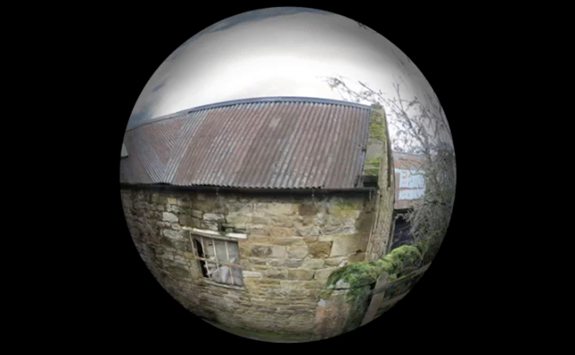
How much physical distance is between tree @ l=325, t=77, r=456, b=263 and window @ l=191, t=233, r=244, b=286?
1.80 metres

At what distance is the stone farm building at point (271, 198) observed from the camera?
4309mm

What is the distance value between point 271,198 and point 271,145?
489 mm

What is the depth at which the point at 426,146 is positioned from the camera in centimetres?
487

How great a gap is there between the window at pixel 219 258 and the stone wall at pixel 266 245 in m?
0.07

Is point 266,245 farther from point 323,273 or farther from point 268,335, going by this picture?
point 268,335

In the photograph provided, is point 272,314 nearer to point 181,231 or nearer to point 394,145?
point 181,231

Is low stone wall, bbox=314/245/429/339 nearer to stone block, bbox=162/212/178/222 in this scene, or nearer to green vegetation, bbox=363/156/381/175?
green vegetation, bbox=363/156/381/175

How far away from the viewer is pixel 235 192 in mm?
4359

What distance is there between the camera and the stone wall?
435 cm

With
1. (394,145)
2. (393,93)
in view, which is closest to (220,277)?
(394,145)

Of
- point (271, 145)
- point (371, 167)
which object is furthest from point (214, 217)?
point (371, 167)

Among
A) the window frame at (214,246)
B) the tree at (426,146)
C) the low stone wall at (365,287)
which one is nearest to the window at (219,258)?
the window frame at (214,246)

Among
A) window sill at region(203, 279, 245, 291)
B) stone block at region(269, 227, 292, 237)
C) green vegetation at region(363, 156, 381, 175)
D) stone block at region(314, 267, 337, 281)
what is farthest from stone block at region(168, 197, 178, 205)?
green vegetation at region(363, 156, 381, 175)

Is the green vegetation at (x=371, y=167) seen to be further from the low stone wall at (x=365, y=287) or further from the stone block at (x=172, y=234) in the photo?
the stone block at (x=172, y=234)
